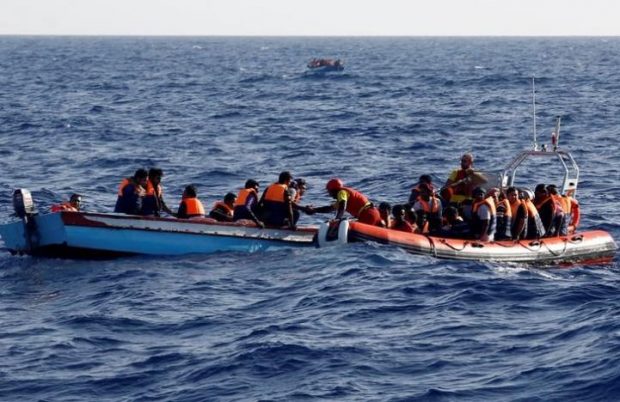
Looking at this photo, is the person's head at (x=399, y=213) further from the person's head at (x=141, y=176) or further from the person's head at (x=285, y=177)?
the person's head at (x=141, y=176)

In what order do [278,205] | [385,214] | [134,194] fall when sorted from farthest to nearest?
[385,214], [278,205], [134,194]

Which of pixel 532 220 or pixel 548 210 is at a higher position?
pixel 548 210

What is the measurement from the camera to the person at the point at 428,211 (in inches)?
839

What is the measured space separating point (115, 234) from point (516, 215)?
704cm

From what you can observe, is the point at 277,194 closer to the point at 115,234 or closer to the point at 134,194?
the point at 134,194

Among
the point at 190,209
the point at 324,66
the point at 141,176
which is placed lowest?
the point at 190,209

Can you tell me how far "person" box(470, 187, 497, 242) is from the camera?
67.1ft

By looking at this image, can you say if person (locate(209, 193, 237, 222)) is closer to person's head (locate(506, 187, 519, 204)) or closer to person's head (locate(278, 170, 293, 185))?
person's head (locate(278, 170, 293, 185))

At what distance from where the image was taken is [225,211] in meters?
21.7

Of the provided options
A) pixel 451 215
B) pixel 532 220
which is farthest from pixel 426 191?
pixel 532 220

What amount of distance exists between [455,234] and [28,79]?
209 feet

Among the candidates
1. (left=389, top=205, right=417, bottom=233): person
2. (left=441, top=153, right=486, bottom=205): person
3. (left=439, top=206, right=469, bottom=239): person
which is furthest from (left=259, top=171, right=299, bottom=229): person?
(left=441, top=153, right=486, bottom=205): person

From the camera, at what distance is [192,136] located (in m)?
42.8

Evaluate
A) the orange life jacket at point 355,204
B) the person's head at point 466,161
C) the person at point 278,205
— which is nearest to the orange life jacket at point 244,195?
the person at point 278,205
